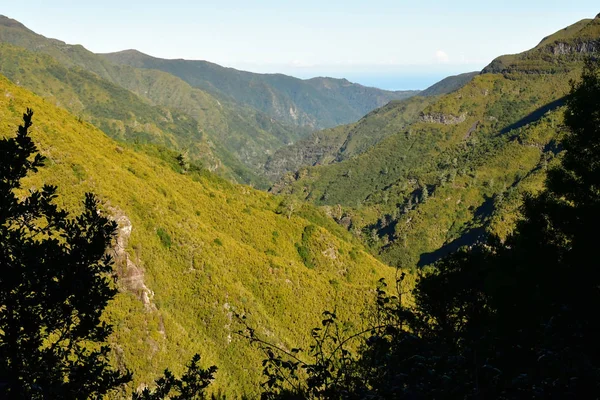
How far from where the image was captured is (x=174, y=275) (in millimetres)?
40375

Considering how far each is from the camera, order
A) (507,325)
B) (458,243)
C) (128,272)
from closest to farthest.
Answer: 1. (507,325)
2. (128,272)
3. (458,243)

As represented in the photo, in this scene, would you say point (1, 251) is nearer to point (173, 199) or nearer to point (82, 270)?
point (82, 270)

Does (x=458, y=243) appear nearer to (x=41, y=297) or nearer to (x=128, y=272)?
(x=128, y=272)

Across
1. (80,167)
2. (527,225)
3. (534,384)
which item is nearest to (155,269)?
(80,167)

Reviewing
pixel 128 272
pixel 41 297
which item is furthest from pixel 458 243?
pixel 41 297

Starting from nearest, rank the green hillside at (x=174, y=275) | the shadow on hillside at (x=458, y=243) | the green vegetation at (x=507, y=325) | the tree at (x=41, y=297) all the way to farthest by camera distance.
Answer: the green vegetation at (x=507, y=325) → the tree at (x=41, y=297) → the green hillside at (x=174, y=275) → the shadow on hillside at (x=458, y=243)

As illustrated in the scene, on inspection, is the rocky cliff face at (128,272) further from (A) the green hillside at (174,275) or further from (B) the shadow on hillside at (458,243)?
(B) the shadow on hillside at (458,243)

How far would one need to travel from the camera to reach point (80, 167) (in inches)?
1540

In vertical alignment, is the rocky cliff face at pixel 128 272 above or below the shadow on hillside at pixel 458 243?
above

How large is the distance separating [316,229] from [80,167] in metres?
43.4

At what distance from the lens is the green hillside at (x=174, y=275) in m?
32.9

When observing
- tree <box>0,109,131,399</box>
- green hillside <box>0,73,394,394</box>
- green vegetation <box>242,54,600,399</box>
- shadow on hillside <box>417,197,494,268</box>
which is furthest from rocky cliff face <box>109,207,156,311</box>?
shadow on hillside <box>417,197,494,268</box>

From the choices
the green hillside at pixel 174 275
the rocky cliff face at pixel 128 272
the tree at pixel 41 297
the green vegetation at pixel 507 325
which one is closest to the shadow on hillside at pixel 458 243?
the green hillside at pixel 174 275

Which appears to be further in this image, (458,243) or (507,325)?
(458,243)
